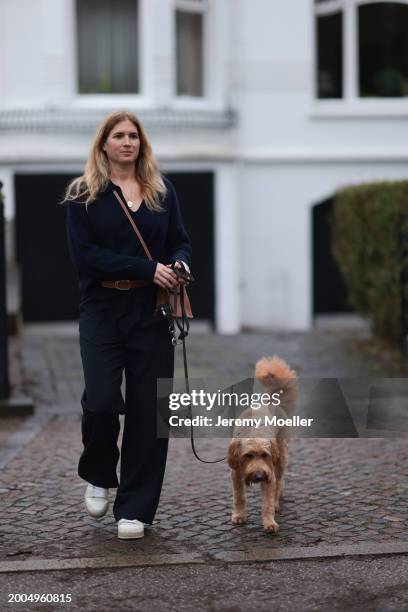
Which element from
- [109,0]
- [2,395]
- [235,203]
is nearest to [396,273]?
[235,203]

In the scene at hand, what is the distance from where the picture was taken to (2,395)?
355 inches

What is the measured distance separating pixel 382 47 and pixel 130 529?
38.2ft

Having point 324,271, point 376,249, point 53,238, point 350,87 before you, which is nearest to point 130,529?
point 376,249

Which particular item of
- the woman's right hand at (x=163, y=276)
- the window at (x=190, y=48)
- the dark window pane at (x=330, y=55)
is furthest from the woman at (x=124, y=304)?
the dark window pane at (x=330, y=55)

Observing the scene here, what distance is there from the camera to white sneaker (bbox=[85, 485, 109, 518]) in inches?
223

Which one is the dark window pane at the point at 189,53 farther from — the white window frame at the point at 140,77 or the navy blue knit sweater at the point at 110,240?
the navy blue knit sweater at the point at 110,240

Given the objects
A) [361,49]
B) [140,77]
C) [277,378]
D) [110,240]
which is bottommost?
[277,378]

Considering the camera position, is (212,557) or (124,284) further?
(124,284)

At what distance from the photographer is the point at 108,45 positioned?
47.6ft

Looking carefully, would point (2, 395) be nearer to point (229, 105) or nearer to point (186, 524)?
point (186, 524)

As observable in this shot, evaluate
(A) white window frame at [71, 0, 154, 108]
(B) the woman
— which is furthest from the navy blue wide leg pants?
(A) white window frame at [71, 0, 154, 108]

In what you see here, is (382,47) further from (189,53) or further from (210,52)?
(189,53)

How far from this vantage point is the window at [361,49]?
15.3 meters

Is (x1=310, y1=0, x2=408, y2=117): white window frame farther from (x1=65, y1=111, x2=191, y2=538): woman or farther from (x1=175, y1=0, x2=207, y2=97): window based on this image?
(x1=65, y1=111, x2=191, y2=538): woman
